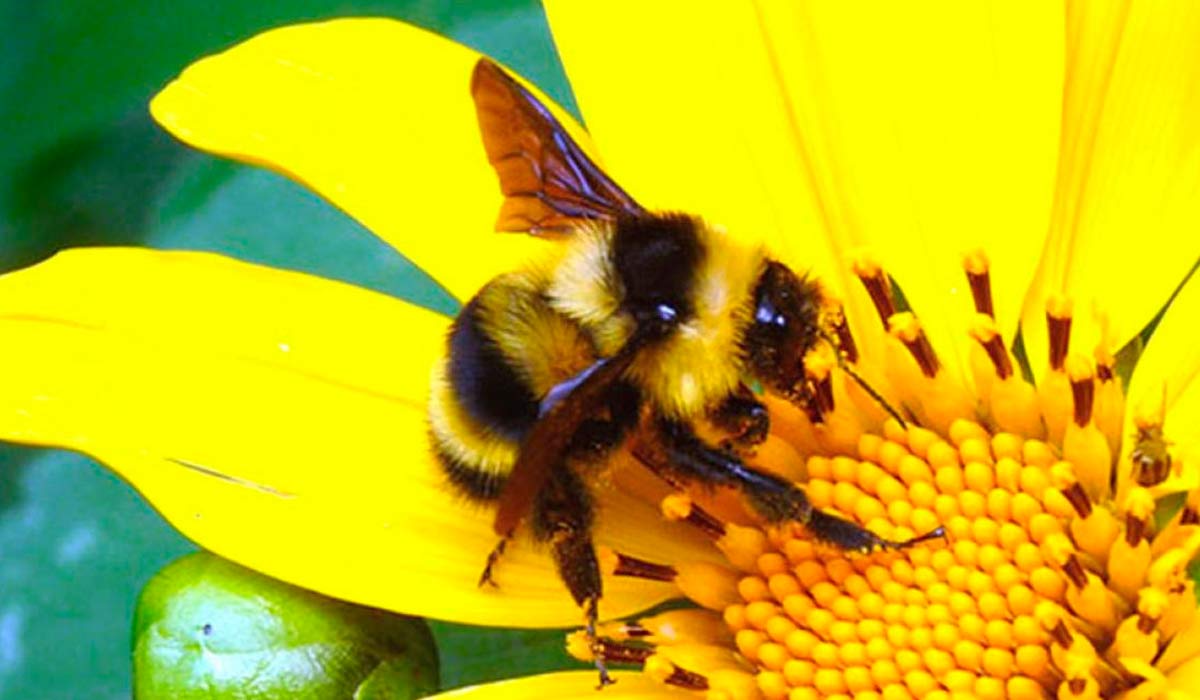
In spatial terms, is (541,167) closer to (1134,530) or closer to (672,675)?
(672,675)

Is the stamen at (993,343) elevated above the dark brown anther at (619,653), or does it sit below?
above

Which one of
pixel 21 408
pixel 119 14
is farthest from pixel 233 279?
pixel 119 14

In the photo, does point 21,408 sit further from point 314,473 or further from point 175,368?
point 314,473

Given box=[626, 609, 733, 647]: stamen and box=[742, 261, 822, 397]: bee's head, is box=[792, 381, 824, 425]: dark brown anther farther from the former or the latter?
box=[626, 609, 733, 647]: stamen

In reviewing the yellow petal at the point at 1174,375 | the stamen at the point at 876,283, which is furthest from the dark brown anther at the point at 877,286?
the yellow petal at the point at 1174,375

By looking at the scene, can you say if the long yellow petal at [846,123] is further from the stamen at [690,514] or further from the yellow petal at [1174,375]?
the stamen at [690,514]

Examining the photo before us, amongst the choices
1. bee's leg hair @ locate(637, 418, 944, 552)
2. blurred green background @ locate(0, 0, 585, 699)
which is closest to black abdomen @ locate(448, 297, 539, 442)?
bee's leg hair @ locate(637, 418, 944, 552)

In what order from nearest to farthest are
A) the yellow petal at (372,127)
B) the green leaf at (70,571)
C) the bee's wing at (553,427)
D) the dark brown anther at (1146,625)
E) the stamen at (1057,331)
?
the bee's wing at (553,427), the dark brown anther at (1146,625), the stamen at (1057,331), the yellow petal at (372,127), the green leaf at (70,571)

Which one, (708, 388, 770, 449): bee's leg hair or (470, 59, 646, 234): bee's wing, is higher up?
(470, 59, 646, 234): bee's wing
